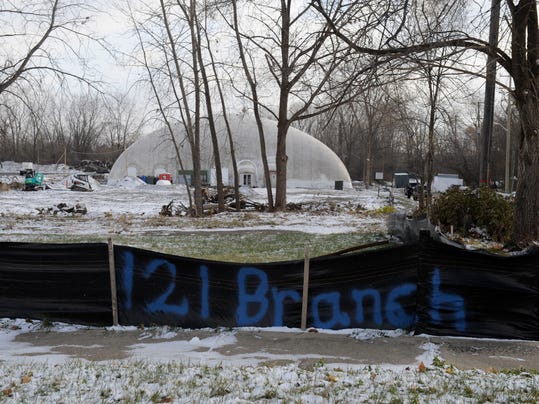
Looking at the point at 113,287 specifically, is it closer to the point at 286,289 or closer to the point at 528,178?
the point at 286,289

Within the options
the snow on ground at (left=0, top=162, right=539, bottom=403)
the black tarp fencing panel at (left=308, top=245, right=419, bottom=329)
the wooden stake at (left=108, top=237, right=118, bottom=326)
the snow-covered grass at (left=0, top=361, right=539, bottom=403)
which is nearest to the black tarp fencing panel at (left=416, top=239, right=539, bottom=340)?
the black tarp fencing panel at (left=308, top=245, right=419, bottom=329)

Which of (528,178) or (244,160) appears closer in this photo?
(528,178)

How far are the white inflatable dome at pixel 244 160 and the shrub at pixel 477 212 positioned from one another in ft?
140

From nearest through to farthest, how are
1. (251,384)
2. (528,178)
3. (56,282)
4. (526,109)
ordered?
(251,384), (56,282), (526,109), (528,178)

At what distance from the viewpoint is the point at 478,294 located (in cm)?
701

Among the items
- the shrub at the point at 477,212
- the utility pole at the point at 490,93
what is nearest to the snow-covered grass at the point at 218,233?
the shrub at the point at 477,212

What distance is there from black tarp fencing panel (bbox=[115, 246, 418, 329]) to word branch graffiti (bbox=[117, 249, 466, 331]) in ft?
0.04

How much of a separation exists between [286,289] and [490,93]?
28.1 ft

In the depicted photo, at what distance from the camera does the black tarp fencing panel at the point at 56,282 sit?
7.75 meters

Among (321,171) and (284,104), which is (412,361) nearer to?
(284,104)

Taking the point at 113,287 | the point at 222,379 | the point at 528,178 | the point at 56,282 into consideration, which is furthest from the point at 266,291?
the point at 528,178

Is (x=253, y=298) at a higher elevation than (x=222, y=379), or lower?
higher

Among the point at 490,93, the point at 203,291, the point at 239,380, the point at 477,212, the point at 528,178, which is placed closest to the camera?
the point at 239,380

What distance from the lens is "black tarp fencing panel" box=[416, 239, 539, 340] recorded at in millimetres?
6965
